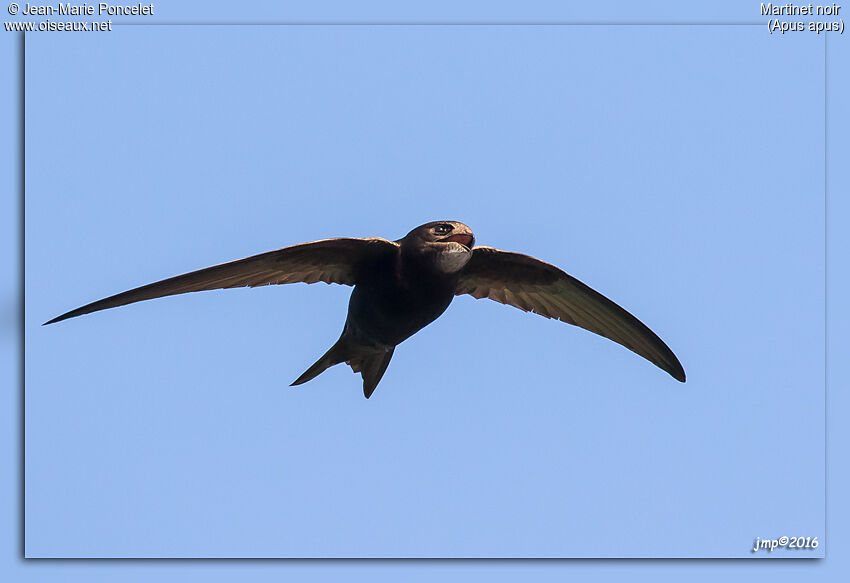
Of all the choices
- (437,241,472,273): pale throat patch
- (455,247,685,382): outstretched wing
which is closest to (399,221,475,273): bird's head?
(437,241,472,273): pale throat patch

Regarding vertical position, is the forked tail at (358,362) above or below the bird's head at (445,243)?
→ below

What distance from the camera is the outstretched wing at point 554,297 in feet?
28.1

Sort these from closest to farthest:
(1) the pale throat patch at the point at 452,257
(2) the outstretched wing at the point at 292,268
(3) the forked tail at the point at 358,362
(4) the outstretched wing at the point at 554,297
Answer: (2) the outstretched wing at the point at 292,268, (1) the pale throat patch at the point at 452,257, (4) the outstretched wing at the point at 554,297, (3) the forked tail at the point at 358,362

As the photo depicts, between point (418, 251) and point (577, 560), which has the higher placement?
point (418, 251)

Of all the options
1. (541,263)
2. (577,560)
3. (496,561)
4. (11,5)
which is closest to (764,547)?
(577,560)

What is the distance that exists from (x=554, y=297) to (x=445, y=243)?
1.48 metres

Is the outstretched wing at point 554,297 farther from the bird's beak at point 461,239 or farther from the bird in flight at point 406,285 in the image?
the bird's beak at point 461,239

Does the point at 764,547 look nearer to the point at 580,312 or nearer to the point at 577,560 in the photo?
the point at 577,560

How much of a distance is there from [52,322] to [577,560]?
3.68 m

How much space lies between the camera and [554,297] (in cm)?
889

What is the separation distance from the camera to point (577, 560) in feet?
27.3

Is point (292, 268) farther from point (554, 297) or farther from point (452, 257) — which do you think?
point (554, 297)

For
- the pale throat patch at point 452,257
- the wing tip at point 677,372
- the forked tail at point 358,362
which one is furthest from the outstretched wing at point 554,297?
the forked tail at point 358,362

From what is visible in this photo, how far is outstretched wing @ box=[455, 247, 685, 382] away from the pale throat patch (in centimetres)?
63
